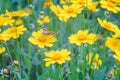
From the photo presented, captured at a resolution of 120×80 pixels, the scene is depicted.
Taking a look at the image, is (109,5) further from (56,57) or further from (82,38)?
(56,57)

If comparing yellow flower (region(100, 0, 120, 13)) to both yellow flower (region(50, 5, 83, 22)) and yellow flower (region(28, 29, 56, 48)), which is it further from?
yellow flower (region(28, 29, 56, 48))

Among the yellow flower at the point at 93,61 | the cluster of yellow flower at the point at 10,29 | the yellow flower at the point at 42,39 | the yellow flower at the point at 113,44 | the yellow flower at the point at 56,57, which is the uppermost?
the cluster of yellow flower at the point at 10,29

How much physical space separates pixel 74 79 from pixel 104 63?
0.30 meters

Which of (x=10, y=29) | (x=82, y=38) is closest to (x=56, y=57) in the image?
(x=82, y=38)

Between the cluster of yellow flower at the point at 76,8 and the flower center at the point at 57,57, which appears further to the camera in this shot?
the cluster of yellow flower at the point at 76,8

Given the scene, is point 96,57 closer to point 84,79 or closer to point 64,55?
point 84,79

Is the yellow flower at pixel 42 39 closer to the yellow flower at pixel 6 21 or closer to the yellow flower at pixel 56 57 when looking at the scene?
the yellow flower at pixel 56 57

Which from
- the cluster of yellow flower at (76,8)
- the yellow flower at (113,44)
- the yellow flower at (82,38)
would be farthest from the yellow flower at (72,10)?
the yellow flower at (113,44)

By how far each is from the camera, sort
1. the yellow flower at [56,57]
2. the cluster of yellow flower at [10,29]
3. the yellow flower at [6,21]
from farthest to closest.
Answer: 1. the yellow flower at [6,21]
2. the cluster of yellow flower at [10,29]
3. the yellow flower at [56,57]

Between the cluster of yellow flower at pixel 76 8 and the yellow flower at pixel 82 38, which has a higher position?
the cluster of yellow flower at pixel 76 8

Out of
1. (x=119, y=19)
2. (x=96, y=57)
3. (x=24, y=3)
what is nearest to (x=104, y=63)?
(x=96, y=57)

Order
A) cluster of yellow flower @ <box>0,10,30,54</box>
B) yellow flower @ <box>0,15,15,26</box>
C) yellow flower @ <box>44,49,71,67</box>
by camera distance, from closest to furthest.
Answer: yellow flower @ <box>44,49,71,67</box> < cluster of yellow flower @ <box>0,10,30,54</box> < yellow flower @ <box>0,15,15,26</box>

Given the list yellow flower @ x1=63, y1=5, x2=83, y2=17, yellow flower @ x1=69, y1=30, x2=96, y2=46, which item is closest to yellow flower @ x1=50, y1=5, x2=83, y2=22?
yellow flower @ x1=63, y1=5, x2=83, y2=17

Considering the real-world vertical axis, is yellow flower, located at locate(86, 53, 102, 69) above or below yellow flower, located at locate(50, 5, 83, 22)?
below
